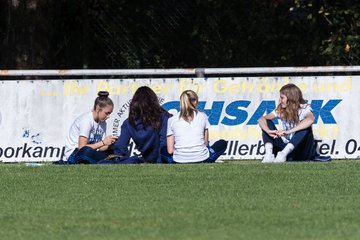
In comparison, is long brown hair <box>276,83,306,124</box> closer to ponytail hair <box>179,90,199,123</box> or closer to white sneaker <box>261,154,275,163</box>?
white sneaker <box>261,154,275,163</box>

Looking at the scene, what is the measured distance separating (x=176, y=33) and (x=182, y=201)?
948cm

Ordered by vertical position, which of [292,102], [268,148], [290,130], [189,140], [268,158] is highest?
[292,102]

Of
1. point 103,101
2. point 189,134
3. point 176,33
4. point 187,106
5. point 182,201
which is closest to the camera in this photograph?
point 182,201

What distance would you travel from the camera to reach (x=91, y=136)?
15.5 meters

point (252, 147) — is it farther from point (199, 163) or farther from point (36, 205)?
point (36, 205)

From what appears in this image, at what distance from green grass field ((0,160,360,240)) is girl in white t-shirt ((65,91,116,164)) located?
82 centimetres

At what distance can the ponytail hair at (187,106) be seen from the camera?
1502 cm

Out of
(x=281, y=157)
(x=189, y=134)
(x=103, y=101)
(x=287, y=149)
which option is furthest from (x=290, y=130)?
(x=103, y=101)

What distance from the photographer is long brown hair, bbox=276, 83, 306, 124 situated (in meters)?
15.3

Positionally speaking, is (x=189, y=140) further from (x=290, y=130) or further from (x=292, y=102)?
(x=292, y=102)

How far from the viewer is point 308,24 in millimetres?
21219

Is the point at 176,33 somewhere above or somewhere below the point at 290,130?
above

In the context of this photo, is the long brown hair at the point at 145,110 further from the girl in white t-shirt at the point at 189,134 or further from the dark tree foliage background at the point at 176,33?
the dark tree foliage background at the point at 176,33

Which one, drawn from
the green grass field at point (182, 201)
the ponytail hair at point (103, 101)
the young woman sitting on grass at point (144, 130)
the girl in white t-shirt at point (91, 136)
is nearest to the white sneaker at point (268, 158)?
the green grass field at point (182, 201)
